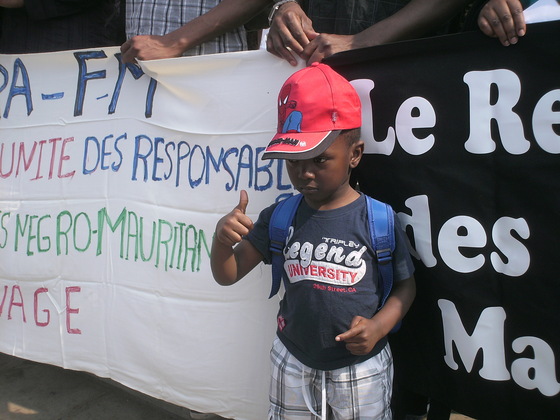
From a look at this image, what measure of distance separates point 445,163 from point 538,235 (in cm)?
33

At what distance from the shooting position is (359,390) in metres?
1.51

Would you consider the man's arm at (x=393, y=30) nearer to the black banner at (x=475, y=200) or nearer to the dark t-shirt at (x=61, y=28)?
the black banner at (x=475, y=200)

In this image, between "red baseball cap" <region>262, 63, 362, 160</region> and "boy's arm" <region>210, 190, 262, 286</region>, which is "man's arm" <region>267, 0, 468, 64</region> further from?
"boy's arm" <region>210, 190, 262, 286</region>

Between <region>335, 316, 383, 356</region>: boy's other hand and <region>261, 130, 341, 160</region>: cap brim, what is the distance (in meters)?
0.46

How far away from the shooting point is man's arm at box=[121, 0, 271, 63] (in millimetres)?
2125

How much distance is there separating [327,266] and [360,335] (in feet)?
0.70

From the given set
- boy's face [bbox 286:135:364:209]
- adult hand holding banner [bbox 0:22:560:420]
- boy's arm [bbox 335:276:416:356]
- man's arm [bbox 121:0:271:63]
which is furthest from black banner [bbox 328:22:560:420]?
man's arm [bbox 121:0:271:63]

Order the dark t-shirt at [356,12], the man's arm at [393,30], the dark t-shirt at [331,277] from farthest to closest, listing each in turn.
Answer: the dark t-shirt at [356,12] → the man's arm at [393,30] → the dark t-shirt at [331,277]

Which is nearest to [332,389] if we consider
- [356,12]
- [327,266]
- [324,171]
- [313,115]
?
[327,266]

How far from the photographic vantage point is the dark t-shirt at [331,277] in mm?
1460

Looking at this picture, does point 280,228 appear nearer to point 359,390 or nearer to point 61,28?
point 359,390

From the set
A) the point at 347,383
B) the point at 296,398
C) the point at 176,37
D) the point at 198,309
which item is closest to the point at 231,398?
the point at 198,309

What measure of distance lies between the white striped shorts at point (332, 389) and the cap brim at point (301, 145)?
0.62m

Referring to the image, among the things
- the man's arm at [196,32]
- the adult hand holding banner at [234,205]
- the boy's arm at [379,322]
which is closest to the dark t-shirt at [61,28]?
the adult hand holding banner at [234,205]
